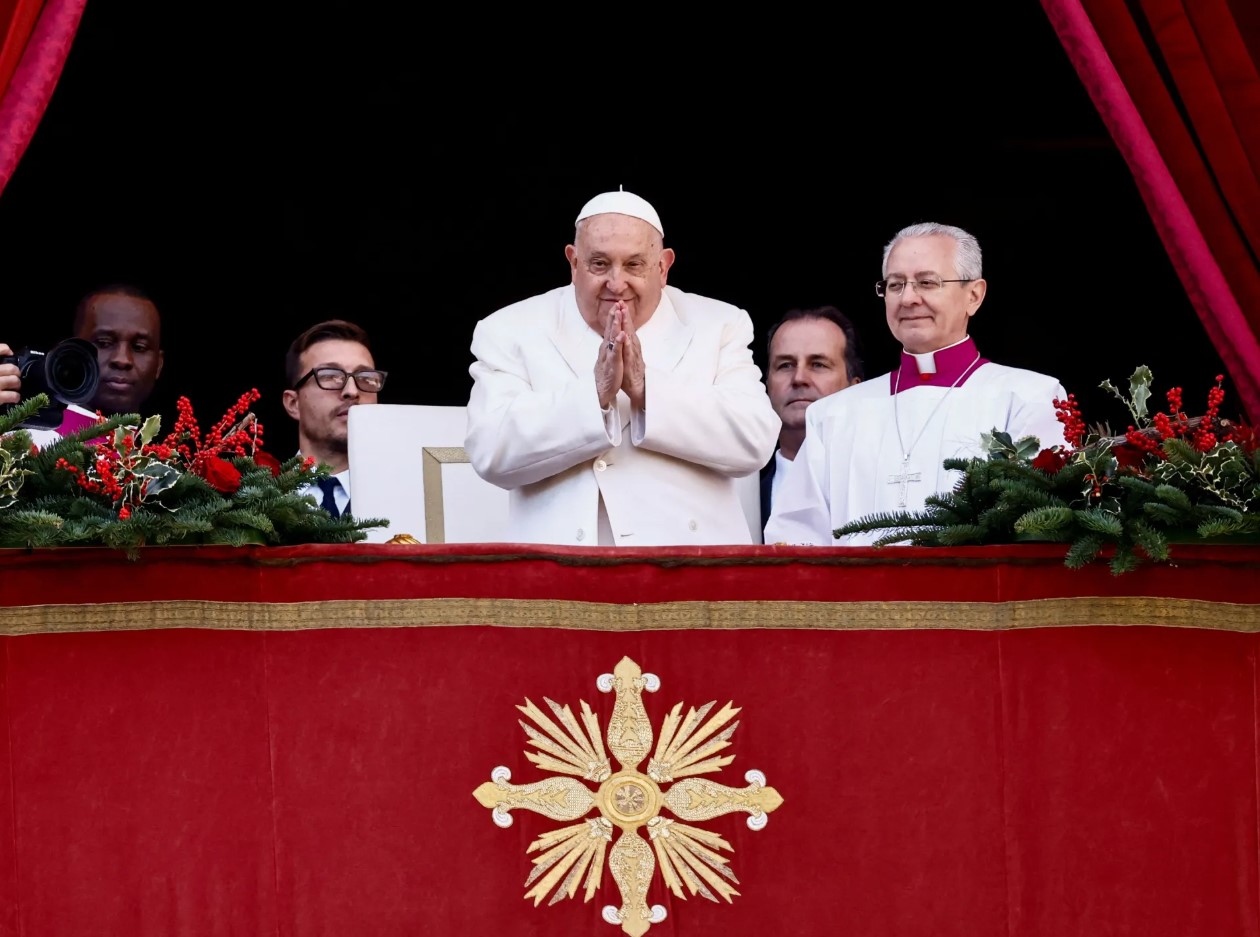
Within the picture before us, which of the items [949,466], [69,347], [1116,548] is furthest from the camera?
[69,347]

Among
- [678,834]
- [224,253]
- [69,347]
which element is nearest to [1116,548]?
[678,834]

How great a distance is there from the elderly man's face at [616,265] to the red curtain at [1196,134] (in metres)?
1.18

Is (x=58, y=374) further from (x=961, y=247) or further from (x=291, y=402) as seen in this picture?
(x=961, y=247)

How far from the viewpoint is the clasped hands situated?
14.5ft

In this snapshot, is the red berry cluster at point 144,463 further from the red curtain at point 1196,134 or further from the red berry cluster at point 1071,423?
the red curtain at point 1196,134

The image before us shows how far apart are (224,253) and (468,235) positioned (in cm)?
99

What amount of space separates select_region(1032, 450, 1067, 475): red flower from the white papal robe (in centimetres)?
124

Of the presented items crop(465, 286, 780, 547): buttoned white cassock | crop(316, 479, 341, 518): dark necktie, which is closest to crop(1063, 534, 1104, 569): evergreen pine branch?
crop(465, 286, 780, 547): buttoned white cassock

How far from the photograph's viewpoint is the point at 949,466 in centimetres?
367

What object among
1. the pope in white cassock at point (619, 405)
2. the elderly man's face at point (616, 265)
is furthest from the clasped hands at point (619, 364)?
the elderly man's face at point (616, 265)

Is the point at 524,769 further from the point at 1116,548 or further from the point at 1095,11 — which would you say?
the point at 1095,11

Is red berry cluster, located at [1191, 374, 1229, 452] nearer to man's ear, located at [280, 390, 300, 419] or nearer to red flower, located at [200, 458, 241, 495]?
red flower, located at [200, 458, 241, 495]

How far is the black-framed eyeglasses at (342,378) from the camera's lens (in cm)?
560

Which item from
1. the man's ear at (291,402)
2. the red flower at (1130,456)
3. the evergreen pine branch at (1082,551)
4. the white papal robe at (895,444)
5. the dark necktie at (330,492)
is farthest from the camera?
the man's ear at (291,402)
